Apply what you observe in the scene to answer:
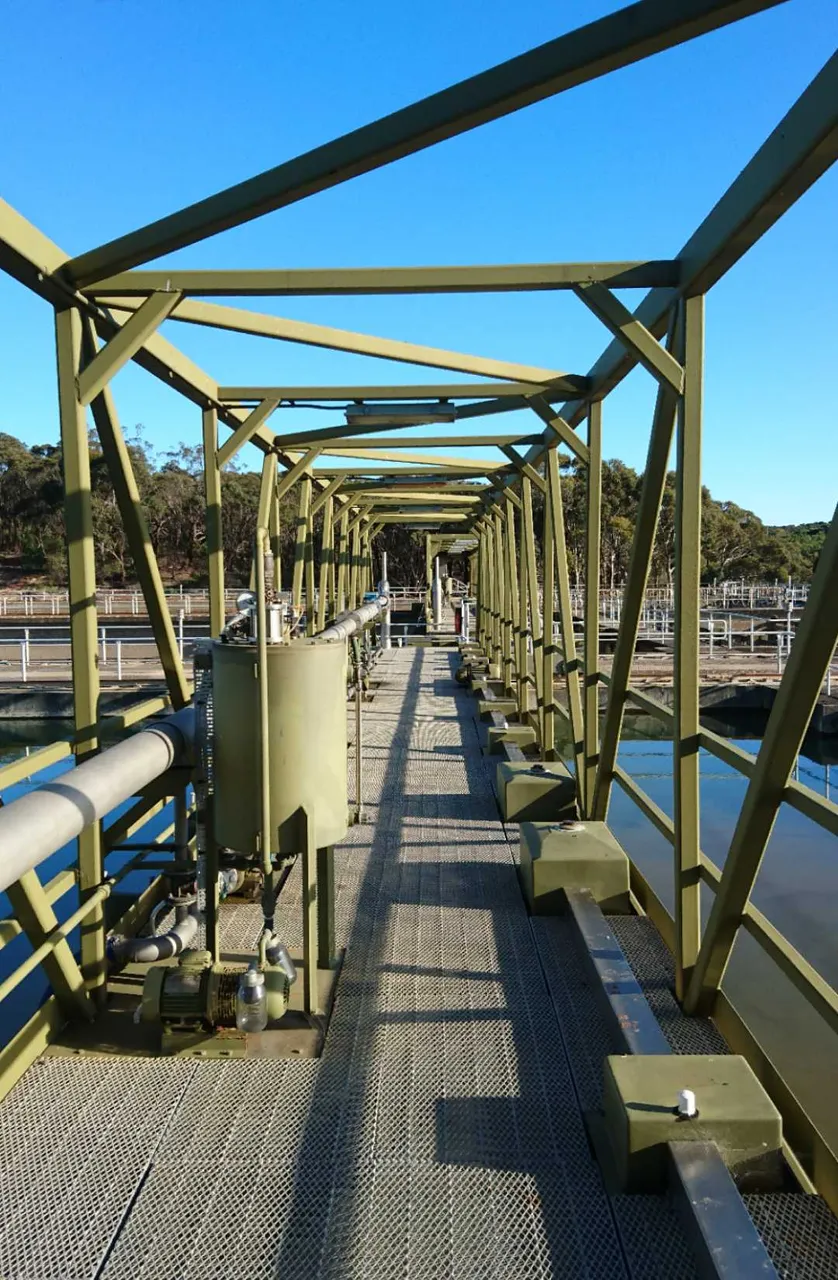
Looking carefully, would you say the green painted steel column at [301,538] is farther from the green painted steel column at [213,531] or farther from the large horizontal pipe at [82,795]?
the large horizontal pipe at [82,795]

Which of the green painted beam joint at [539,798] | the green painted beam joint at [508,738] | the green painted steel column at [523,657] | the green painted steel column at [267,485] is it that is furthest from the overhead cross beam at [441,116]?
the green painted steel column at [523,657]

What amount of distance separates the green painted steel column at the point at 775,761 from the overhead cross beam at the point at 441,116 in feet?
4.59

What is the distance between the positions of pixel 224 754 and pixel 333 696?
0.49m

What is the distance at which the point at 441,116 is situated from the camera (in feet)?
9.05

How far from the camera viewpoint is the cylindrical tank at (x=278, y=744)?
3422 mm

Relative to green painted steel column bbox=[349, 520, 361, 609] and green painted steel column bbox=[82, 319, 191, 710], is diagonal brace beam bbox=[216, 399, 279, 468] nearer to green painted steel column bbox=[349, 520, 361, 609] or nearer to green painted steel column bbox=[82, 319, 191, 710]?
green painted steel column bbox=[82, 319, 191, 710]

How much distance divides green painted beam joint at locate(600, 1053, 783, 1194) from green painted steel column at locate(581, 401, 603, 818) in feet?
10.2

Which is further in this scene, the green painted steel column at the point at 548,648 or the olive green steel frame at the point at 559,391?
the green painted steel column at the point at 548,648

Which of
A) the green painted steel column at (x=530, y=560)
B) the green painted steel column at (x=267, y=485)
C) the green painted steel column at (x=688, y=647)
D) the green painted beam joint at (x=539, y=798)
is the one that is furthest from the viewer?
the green painted steel column at (x=530, y=560)

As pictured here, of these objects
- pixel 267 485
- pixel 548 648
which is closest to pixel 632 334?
pixel 267 485

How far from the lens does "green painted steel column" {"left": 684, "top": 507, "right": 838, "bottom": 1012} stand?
2508 mm

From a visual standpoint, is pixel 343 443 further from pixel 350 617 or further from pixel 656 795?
pixel 656 795

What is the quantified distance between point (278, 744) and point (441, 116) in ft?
7.27

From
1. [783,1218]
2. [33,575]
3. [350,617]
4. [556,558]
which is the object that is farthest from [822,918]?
[33,575]
